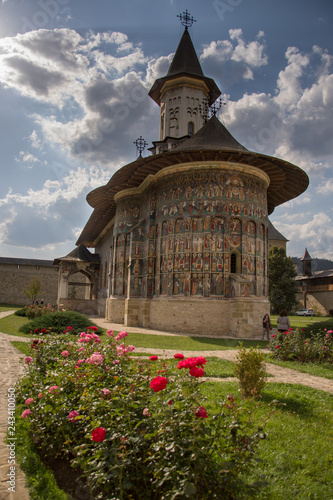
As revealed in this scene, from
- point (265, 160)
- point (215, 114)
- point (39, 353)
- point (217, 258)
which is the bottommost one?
point (39, 353)

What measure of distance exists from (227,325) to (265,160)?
311 inches

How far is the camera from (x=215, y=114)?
19578 millimetres

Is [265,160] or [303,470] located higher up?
[265,160]

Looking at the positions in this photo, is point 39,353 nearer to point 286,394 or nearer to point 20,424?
point 20,424

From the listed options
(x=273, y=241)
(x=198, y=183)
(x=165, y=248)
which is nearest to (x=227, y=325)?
(x=165, y=248)

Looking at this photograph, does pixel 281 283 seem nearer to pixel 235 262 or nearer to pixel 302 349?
pixel 235 262

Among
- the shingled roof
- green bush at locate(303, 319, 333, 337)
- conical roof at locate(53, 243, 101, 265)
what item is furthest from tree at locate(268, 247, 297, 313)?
green bush at locate(303, 319, 333, 337)

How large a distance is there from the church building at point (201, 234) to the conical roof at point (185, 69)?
10.2 metres

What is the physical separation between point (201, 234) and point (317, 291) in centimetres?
3084

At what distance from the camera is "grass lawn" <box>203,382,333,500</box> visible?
122 inches

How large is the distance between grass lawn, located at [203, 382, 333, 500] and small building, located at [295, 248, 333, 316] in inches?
1471

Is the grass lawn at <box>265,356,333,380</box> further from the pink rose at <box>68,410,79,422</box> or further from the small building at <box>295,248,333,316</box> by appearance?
the small building at <box>295,248,333,316</box>

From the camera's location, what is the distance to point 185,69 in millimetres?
27562

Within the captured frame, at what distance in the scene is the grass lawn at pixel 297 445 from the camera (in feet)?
10.2
